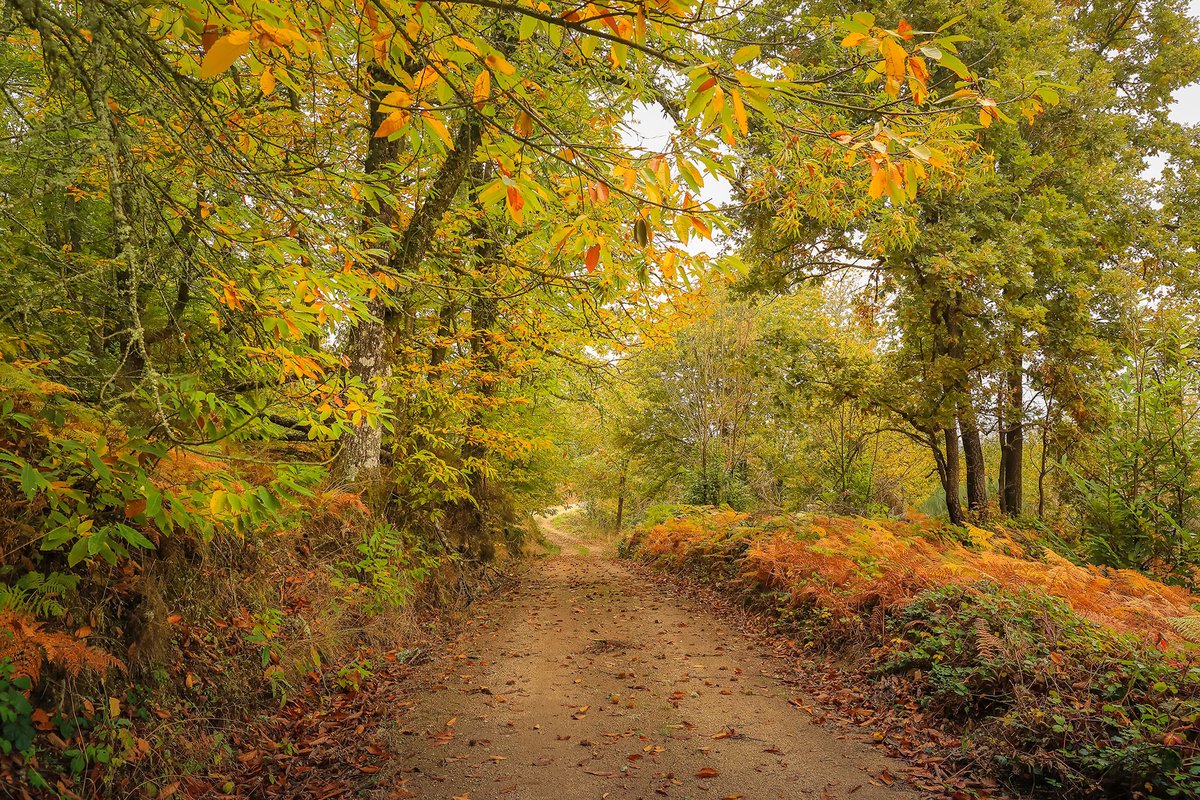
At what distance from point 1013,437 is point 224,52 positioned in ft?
39.6

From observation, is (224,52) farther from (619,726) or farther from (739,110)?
(619,726)

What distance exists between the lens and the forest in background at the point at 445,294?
94.7 inches

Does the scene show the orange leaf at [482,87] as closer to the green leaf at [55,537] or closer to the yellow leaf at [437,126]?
the yellow leaf at [437,126]

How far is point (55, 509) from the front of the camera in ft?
8.86

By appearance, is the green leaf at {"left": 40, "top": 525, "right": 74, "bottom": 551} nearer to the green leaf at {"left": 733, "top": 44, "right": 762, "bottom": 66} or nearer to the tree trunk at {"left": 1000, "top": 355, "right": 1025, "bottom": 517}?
the green leaf at {"left": 733, "top": 44, "right": 762, "bottom": 66}

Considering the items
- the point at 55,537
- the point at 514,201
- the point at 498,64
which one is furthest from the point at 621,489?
the point at 498,64

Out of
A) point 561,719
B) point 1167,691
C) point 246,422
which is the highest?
point 246,422

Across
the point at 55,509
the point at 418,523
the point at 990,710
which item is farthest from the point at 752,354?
the point at 55,509

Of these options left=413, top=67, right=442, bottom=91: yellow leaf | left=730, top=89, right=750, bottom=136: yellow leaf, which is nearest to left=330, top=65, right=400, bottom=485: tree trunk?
left=413, top=67, right=442, bottom=91: yellow leaf

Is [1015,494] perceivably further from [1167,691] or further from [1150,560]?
[1167,691]

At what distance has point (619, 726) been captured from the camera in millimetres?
4590

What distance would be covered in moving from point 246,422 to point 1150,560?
8744mm

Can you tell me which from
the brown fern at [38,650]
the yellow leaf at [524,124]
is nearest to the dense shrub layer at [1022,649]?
the yellow leaf at [524,124]

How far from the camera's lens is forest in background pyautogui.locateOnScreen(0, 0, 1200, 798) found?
2406mm
